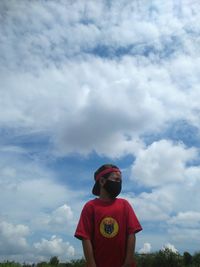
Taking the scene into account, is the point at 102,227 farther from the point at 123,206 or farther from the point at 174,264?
the point at 174,264

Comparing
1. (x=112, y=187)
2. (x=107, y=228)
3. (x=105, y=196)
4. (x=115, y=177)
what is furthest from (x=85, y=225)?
(x=115, y=177)

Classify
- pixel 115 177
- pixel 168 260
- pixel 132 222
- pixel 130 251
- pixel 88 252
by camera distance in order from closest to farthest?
pixel 88 252
pixel 130 251
pixel 132 222
pixel 115 177
pixel 168 260

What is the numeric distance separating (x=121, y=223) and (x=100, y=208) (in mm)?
332

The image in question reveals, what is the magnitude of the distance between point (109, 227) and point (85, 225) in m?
0.31

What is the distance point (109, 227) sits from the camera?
541 centimetres

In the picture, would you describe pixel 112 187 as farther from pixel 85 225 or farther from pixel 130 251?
pixel 130 251

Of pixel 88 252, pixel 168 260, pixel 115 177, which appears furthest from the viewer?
pixel 168 260

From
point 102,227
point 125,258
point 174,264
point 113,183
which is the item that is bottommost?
point 125,258

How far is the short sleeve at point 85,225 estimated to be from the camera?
5359mm

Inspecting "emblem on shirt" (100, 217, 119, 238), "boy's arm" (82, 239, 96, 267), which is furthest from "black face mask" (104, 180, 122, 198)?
"boy's arm" (82, 239, 96, 267)

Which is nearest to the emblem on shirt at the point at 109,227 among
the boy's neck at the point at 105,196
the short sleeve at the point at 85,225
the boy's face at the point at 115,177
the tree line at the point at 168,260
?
the short sleeve at the point at 85,225

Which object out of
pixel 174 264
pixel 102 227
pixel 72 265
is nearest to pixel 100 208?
pixel 102 227

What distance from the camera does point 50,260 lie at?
97.7 ft

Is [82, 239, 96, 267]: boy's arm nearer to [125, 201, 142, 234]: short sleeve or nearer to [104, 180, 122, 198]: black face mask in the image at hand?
[125, 201, 142, 234]: short sleeve
